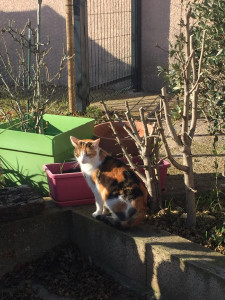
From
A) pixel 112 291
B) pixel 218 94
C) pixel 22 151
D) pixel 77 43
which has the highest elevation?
pixel 77 43

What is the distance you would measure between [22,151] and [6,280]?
103 centimetres

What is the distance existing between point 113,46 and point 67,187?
4.67 metres

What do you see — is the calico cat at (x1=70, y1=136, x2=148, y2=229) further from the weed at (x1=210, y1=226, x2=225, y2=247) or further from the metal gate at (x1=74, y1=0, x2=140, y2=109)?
the metal gate at (x1=74, y1=0, x2=140, y2=109)

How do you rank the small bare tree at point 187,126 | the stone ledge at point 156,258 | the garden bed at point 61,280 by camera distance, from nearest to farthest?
the stone ledge at point 156,258
the small bare tree at point 187,126
the garden bed at point 61,280

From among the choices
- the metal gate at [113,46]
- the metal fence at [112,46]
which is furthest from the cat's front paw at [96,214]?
the metal fence at [112,46]

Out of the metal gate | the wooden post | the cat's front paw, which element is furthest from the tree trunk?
the metal gate

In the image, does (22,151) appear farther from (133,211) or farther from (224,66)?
(224,66)

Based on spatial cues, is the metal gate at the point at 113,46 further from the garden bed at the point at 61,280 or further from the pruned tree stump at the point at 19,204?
the garden bed at the point at 61,280

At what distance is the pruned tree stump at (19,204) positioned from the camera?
3.45 meters

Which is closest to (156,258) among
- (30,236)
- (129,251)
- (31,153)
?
(129,251)

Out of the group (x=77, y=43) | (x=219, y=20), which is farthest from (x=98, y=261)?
(x=77, y=43)

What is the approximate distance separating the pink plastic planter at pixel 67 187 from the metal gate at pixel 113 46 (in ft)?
12.3

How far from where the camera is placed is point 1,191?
12.2ft

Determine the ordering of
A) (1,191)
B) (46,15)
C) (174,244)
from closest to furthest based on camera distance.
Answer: (174,244) → (1,191) → (46,15)
